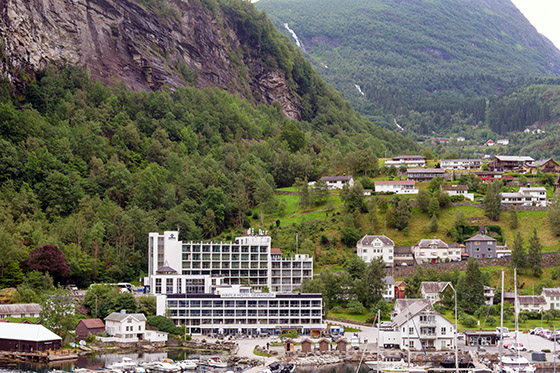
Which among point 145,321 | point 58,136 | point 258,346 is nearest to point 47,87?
point 58,136

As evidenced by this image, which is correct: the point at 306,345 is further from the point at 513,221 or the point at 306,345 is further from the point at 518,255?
the point at 513,221

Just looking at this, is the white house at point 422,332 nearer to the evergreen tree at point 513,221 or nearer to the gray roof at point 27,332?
the gray roof at point 27,332

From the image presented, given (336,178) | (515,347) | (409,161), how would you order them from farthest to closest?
1. (409,161)
2. (336,178)
3. (515,347)

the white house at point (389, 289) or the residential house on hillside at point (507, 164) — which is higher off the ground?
the residential house on hillside at point (507, 164)

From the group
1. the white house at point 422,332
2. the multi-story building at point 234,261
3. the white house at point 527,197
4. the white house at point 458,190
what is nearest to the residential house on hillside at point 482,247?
the white house at point 527,197

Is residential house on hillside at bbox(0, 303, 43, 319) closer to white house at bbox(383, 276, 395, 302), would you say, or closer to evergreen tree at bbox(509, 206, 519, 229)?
white house at bbox(383, 276, 395, 302)

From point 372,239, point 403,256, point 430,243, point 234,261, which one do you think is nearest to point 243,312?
point 234,261

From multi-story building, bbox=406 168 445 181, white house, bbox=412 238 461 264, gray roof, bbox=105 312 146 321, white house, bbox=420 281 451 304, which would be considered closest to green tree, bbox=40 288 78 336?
gray roof, bbox=105 312 146 321
